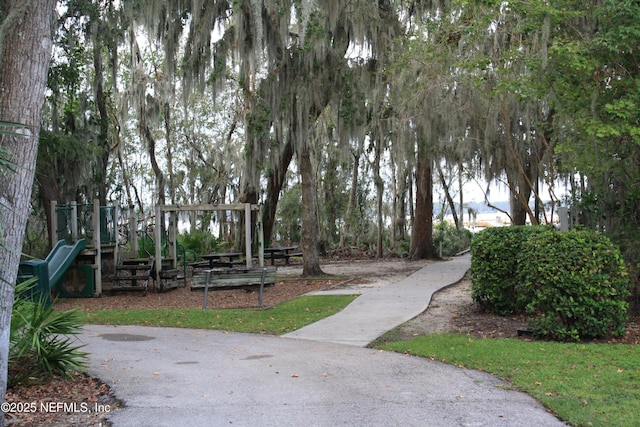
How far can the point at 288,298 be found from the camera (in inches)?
527

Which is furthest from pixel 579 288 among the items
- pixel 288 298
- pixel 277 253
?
pixel 277 253

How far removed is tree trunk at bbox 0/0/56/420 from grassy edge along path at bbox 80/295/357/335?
4.75 meters

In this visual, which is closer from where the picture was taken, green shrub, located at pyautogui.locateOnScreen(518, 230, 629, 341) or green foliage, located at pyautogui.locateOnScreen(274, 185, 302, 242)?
green shrub, located at pyautogui.locateOnScreen(518, 230, 629, 341)

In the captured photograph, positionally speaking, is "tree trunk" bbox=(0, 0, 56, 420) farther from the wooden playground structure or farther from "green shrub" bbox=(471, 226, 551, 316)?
the wooden playground structure

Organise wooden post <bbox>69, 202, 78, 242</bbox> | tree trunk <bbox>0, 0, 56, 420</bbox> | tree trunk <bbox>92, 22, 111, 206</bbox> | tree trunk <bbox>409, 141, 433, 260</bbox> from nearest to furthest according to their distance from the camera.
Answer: tree trunk <bbox>0, 0, 56, 420</bbox> < wooden post <bbox>69, 202, 78, 242</bbox> < tree trunk <bbox>92, 22, 111, 206</bbox> < tree trunk <bbox>409, 141, 433, 260</bbox>

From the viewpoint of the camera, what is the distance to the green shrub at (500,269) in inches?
393

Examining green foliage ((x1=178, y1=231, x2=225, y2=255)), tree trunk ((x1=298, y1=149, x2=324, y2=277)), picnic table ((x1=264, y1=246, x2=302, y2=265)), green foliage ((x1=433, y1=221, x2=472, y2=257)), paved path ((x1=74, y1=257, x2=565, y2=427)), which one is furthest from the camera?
green foliage ((x1=433, y1=221, x2=472, y2=257))

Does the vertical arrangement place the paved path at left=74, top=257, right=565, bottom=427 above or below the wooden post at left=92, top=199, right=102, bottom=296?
below

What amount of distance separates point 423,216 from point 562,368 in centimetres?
1675

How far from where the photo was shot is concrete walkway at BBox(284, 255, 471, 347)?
8625 mm

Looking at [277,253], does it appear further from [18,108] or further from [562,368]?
[18,108]

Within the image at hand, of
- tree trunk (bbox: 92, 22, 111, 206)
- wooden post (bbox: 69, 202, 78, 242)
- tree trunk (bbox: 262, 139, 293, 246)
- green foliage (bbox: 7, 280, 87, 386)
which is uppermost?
tree trunk (bbox: 92, 22, 111, 206)

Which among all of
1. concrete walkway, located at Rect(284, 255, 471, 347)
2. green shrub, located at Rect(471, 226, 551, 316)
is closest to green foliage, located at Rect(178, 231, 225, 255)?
concrete walkway, located at Rect(284, 255, 471, 347)

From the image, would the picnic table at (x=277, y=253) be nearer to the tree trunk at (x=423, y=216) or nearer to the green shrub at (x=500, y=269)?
the tree trunk at (x=423, y=216)
